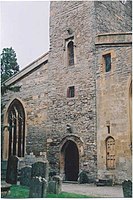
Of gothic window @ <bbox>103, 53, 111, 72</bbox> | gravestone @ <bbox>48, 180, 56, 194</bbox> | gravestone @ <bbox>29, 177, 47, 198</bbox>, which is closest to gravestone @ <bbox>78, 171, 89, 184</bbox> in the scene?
gravestone @ <bbox>48, 180, 56, 194</bbox>

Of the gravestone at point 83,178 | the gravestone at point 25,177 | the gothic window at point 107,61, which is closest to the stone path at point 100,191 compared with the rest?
the gravestone at point 83,178

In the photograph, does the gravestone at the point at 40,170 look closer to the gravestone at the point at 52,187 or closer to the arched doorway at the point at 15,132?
the gravestone at the point at 52,187

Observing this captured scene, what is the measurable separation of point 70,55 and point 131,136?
4.20 m

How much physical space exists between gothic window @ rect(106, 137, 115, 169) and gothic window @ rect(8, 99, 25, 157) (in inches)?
155

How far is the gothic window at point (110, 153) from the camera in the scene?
1117 cm

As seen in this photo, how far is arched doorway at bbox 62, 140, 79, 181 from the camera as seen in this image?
41.0 ft

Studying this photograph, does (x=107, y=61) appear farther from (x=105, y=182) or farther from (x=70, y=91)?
(x=105, y=182)

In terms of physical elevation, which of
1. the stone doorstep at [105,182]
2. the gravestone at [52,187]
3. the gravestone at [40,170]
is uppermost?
the gravestone at [40,170]

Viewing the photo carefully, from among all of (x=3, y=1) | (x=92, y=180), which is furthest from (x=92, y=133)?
(x=3, y=1)

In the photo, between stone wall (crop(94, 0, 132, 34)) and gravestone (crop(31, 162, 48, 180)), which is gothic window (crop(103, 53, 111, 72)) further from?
gravestone (crop(31, 162, 48, 180))

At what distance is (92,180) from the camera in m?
11.4

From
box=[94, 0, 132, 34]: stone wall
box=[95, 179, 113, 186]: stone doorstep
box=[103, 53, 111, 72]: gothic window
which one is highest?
box=[94, 0, 132, 34]: stone wall

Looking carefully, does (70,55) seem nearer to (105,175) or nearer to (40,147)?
(40,147)

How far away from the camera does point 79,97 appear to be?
1248 centimetres
